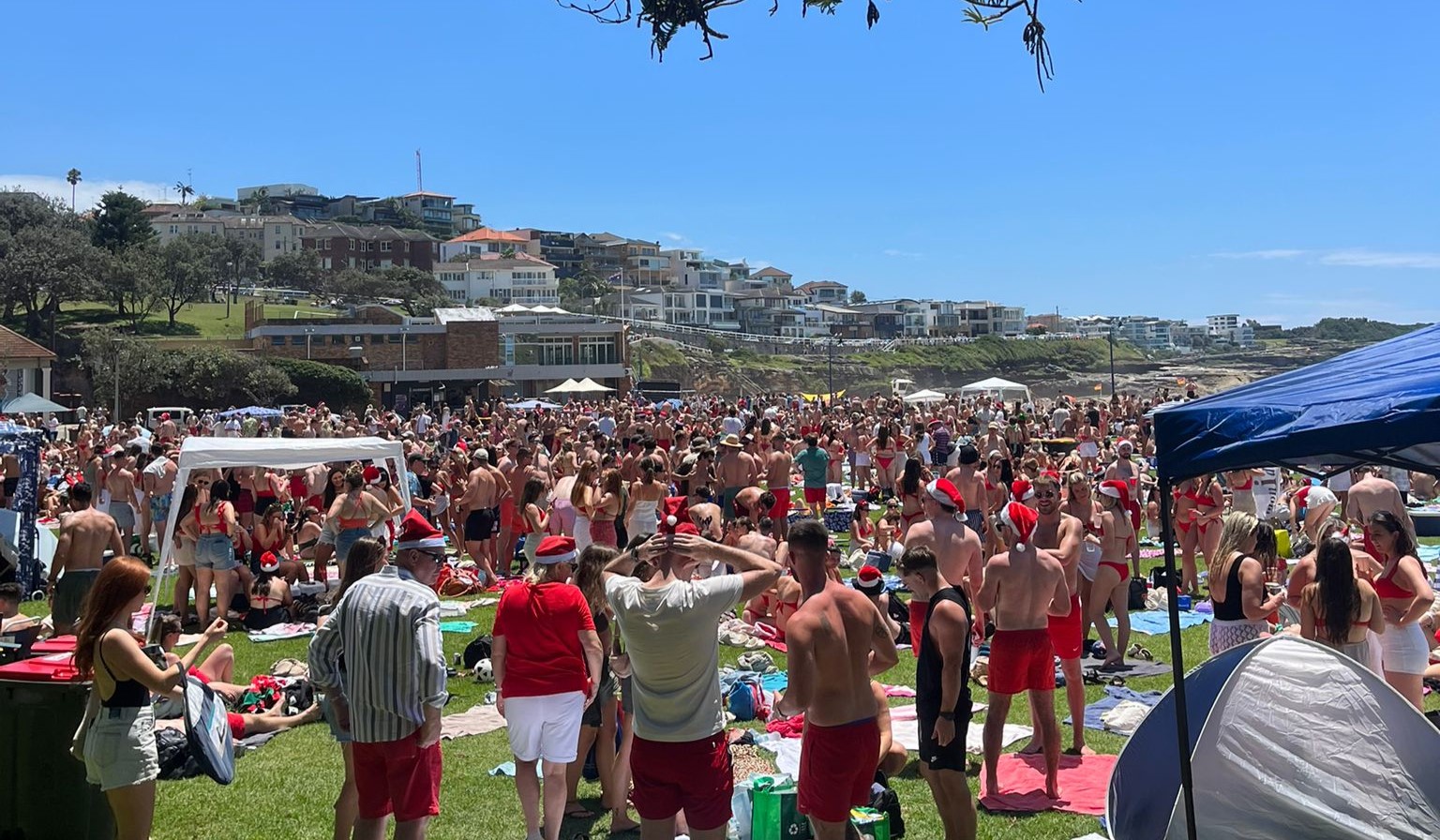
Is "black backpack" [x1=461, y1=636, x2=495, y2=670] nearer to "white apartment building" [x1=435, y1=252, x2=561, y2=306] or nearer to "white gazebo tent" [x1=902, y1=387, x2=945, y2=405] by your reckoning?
"white gazebo tent" [x1=902, y1=387, x2=945, y2=405]

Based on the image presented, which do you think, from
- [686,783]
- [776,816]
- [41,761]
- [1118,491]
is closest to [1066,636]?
[776,816]

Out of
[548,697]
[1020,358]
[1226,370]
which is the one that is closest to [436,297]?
[1020,358]

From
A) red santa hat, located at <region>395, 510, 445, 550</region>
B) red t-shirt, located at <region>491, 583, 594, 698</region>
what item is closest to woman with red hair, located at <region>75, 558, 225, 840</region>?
red santa hat, located at <region>395, 510, 445, 550</region>

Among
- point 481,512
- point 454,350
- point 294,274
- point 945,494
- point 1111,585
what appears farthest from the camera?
point 294,274

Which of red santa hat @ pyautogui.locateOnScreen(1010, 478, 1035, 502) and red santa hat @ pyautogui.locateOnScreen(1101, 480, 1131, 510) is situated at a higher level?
red santa hat @ pyautogui.locateOnScreen(1101, 480, 1131, 510)

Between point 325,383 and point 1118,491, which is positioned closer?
point 1118,491

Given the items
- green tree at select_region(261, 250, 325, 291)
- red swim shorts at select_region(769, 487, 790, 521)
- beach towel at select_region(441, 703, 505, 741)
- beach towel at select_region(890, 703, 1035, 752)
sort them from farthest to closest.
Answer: green tree at select_region(261, 250, 325, 291), red swim shorts at select_region(769, 487, 790, 521), beach towel at select_region(441, 703, 505, 741), beach towel at select_region(890, 703, 1035, 752)

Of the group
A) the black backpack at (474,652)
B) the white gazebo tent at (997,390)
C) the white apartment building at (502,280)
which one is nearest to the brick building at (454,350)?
the white gazebo tent at (997,390)

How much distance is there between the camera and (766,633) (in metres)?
9.12

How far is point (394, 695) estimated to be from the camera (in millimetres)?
4020

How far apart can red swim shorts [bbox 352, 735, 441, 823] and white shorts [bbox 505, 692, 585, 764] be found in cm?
49

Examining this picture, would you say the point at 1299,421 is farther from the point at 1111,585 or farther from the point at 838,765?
the point at 1111,585

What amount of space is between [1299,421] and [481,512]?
970 centimetres

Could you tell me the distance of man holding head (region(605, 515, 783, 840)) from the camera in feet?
13.4
